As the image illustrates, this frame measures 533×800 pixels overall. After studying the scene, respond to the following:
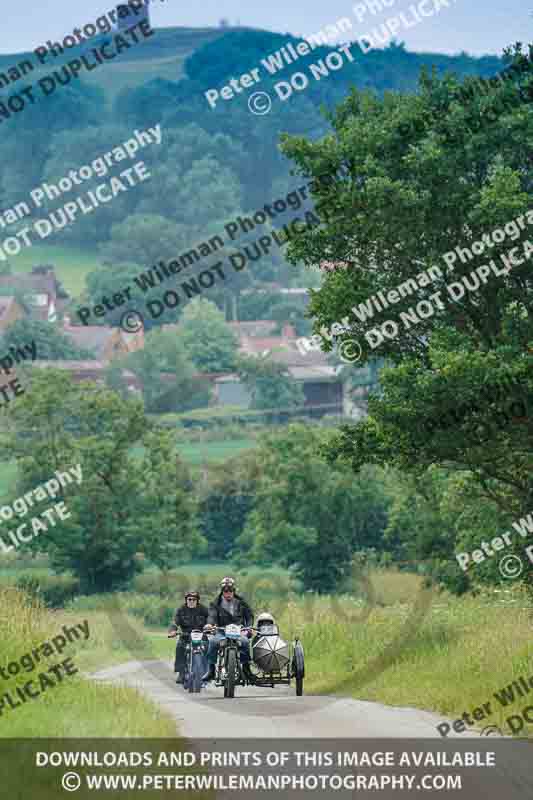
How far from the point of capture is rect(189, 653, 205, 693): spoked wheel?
2055 cm

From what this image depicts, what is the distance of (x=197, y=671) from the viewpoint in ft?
67.7

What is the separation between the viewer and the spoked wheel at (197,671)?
67.4 feet

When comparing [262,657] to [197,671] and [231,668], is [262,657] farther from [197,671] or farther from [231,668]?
[197,671]

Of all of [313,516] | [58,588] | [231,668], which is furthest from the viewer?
[313,516]

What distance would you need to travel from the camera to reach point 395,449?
25922 millimetres

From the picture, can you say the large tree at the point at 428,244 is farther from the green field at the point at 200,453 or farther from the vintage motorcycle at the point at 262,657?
the green field at the point at 200,453

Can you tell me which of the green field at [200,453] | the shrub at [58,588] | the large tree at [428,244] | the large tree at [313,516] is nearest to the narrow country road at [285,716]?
the large tree at [428,244]

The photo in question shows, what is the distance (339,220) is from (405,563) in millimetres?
63243

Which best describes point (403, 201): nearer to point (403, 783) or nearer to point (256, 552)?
point (403, 783)

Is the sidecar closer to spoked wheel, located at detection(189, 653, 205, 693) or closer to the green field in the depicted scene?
spoked wheel, located at detection(189, 653, 205, 693)

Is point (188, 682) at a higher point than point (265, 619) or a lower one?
lower

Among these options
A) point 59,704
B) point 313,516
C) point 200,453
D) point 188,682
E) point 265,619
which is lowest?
point 188,682

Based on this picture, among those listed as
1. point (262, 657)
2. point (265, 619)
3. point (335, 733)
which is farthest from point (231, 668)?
point (335, 733)

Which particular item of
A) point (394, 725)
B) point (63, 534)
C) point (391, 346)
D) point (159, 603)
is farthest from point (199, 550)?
point (394, 725)
